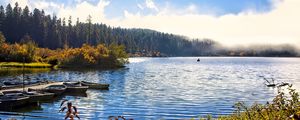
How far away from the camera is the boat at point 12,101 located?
4181 cm

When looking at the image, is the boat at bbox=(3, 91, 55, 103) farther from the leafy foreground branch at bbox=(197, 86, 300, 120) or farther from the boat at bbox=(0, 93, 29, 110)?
the leafy foreground branch at bbox=(197, 86, 300, 120)

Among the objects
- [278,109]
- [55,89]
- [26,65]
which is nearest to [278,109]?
[278,109]

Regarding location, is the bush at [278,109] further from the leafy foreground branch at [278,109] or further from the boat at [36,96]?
the boat at [36,96]

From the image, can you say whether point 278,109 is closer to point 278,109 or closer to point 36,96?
point 278,109

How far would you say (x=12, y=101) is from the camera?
4250 cm

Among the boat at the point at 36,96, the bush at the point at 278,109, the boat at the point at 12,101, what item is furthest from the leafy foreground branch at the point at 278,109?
the boat at the point at 36,96

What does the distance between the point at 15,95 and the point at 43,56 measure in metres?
111

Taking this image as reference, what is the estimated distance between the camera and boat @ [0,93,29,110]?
41812 millimetres

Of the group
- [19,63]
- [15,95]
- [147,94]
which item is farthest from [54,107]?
[19,63]

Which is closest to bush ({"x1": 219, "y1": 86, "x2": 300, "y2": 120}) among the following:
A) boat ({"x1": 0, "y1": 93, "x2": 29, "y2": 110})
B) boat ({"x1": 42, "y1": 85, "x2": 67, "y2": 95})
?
boat ({"x1": 0, "y1": 93, "x2": 29, "y2": 110})

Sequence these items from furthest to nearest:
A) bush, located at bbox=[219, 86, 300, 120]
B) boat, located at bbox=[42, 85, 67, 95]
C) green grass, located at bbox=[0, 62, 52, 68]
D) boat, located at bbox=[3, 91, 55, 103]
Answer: green grass, located at bbox=[0, 62, 52, 68] → boat, located at bbox=[42, 85, 67, 95] → boat, located at bbox=[3, 91, 55, 103] → bush, located at bbox=[219, 86, 300, 120]

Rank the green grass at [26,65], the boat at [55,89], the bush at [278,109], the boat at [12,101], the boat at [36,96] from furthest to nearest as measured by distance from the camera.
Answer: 1. the green grass at [26,65]
2. the boat at [55,89]
3. the boat at [36,96]
4. the boat at [12,101]
5. the bush at [278,109]

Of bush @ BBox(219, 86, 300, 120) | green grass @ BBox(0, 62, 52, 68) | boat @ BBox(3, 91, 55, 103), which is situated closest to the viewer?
bush @ BBox(219, 86, 300, 120)

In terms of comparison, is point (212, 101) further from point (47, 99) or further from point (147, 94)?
point (47, 99)
